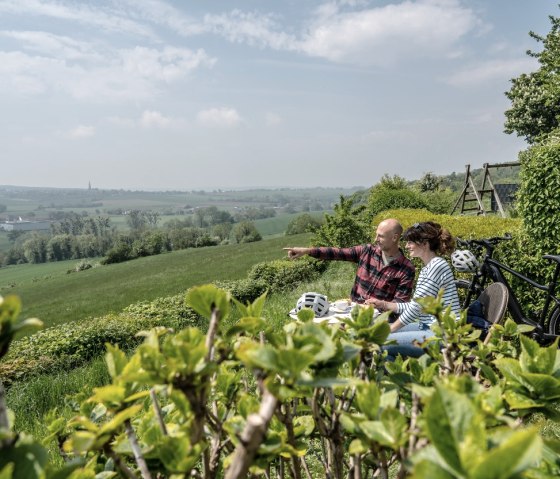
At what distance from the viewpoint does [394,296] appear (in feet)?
14.8

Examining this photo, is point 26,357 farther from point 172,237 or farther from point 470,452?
point 172,237

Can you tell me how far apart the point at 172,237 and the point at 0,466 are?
258 feet

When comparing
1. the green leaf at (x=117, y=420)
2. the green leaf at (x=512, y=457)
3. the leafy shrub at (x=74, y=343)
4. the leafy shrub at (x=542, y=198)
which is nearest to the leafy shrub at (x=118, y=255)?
the leafy shrub at (x=74, y=343)

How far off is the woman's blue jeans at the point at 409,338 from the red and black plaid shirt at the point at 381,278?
0.51 meters

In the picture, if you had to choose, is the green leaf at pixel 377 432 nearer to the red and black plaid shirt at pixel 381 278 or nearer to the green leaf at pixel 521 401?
the green leaf at pixel 521 401

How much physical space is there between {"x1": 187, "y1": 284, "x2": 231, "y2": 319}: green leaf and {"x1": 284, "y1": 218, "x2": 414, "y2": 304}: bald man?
12.1ft

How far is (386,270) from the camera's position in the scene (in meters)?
4.53

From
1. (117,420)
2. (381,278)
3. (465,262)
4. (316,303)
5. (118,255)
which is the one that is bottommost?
(118,255)

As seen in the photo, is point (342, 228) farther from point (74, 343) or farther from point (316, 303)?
point (316, 303)

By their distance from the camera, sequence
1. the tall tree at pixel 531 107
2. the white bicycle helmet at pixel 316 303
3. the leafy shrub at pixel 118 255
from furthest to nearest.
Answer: the leafy shrub at pixel 118 255, the tall tree at pixel 531 107, the white bicycle helmet at pixel 316 303

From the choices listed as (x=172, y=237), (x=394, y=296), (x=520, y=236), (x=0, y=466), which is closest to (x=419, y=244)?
(x=394, y=296)

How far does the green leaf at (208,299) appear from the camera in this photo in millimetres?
812

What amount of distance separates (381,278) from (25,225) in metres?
190

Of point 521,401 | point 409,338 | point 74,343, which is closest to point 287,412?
point 521,401
